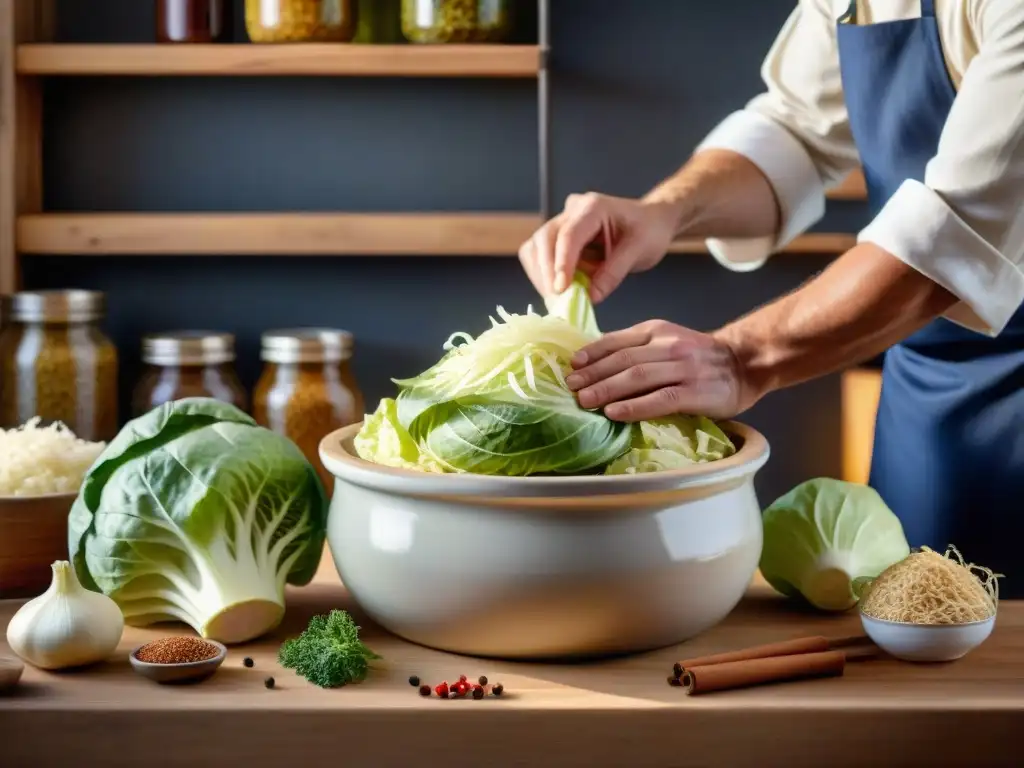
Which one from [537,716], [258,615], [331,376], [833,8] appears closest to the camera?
[537,716]

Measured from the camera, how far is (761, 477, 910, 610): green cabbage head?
1.21 metres

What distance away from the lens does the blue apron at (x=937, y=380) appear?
5.61 ft

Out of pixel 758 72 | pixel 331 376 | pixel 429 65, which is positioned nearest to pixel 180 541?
pixel 331 376

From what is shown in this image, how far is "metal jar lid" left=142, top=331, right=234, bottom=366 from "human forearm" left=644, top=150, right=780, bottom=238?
928mm

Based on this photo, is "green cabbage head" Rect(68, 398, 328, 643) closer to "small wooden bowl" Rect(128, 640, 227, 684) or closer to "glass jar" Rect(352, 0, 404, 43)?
"small wooden bowl" Rect(128, 640, 227, 684)

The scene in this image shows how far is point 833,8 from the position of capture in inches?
73.2

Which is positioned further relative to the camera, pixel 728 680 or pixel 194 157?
pixel 194 157

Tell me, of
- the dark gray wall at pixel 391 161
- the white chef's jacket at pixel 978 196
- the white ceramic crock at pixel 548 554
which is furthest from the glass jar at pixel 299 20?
the white ceramic crock at pixel 548 554

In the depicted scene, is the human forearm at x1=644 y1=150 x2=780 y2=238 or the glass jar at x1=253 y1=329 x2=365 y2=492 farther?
the glass jar at x1=253 y1=329 x2=365 y2=492

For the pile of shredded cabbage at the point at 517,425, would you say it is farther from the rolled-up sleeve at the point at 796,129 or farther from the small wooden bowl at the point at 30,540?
the rolled-up sleeve at the point at 796,129

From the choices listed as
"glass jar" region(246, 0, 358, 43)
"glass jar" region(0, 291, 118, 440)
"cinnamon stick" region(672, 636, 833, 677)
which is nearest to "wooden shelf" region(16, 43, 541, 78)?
"glass jar" region(246, 0, 358, 43)

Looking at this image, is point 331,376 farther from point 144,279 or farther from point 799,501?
point 799,501

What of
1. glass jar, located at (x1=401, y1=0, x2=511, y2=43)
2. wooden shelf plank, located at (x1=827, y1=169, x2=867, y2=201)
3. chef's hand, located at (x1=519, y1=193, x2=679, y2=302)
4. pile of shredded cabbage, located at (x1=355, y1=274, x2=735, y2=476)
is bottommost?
pile of shredded cabbage, located at (x1=355, y1=274, x2=735, y2=476)

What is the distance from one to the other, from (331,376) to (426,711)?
4.69 feet
